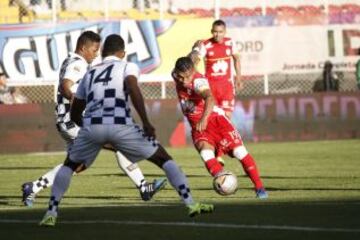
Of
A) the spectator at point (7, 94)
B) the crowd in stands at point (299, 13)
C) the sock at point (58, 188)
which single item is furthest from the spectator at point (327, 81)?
the sock at point (58, 188)

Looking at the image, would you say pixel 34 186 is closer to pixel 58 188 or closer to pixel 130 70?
pixel 58 188

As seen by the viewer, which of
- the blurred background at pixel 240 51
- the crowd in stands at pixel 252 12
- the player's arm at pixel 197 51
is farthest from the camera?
the crowd in stands at pixel 252 12

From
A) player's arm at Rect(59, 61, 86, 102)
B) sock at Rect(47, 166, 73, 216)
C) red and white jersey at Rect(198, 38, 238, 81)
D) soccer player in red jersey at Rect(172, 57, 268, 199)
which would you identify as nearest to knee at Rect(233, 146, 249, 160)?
soccer player in red jersey at Rect(172, 57, 268, 199)

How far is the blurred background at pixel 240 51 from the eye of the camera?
97.5ft

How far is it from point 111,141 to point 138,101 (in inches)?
19.9

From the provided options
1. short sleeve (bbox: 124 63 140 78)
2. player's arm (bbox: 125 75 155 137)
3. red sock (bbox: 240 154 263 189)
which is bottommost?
red sock (bbox: 240 154 263 189)

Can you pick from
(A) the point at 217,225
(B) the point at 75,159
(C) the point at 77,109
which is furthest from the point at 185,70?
(A) the point at 217,225

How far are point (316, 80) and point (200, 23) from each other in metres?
3.50

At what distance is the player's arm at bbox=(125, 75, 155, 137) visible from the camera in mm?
12102

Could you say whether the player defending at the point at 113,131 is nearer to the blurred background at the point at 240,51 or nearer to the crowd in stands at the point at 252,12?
the blurred background at the point at 240,51

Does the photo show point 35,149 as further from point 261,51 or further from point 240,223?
point 240,223

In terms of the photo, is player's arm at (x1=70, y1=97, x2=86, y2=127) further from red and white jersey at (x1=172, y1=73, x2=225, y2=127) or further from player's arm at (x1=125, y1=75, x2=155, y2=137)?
red and white jersey at (x1=172, y1=73, x2=225, y2=127)

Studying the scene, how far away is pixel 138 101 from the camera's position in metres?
12.1

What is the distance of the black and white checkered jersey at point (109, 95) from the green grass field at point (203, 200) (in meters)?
1.05
